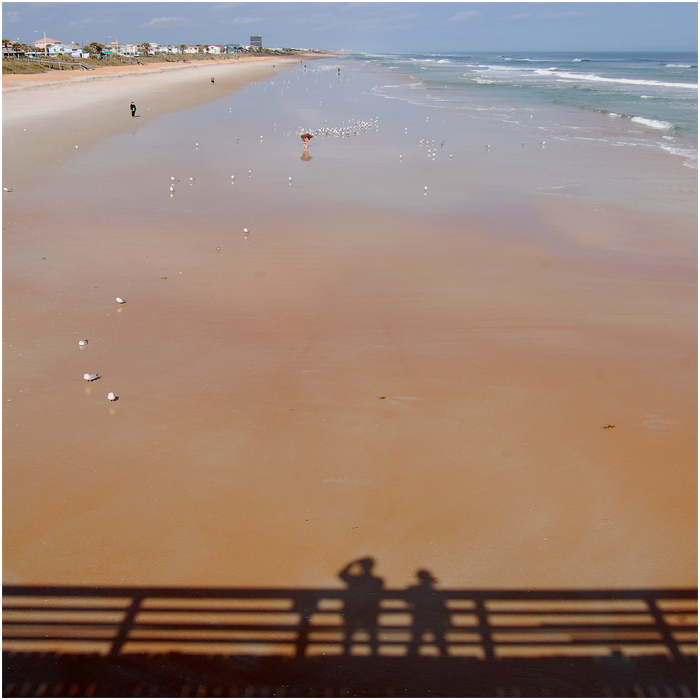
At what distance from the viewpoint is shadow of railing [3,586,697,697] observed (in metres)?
3.55

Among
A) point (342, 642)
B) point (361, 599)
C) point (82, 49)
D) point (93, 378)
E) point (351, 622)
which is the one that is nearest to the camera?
point (342, 642)

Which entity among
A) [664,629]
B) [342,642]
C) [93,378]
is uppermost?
[93,378]

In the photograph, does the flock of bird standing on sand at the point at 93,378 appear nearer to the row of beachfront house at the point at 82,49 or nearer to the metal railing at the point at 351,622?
the metal railing at the point at 351,622

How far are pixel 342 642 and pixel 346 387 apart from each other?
10.5 ft

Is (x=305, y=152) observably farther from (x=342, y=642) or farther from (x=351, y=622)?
(x=342, y=642)

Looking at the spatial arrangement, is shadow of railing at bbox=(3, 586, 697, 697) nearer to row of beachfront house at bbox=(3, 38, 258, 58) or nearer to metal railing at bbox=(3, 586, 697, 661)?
metal railing at bbox=(3, 586, 697, 661)

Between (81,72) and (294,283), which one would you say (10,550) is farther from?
(81,72)

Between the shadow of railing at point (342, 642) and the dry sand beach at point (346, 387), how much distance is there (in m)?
0.18

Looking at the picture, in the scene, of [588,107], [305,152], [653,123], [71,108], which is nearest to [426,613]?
[305,152]

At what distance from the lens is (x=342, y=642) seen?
3762 mm

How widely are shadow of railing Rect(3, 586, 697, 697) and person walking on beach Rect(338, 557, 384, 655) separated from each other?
0.02 meters

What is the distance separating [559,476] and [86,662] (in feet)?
14.2

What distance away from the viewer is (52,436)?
18.2ft

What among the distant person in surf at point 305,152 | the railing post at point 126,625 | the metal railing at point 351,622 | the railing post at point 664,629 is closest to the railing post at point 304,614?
the metal railing at point 351,622
